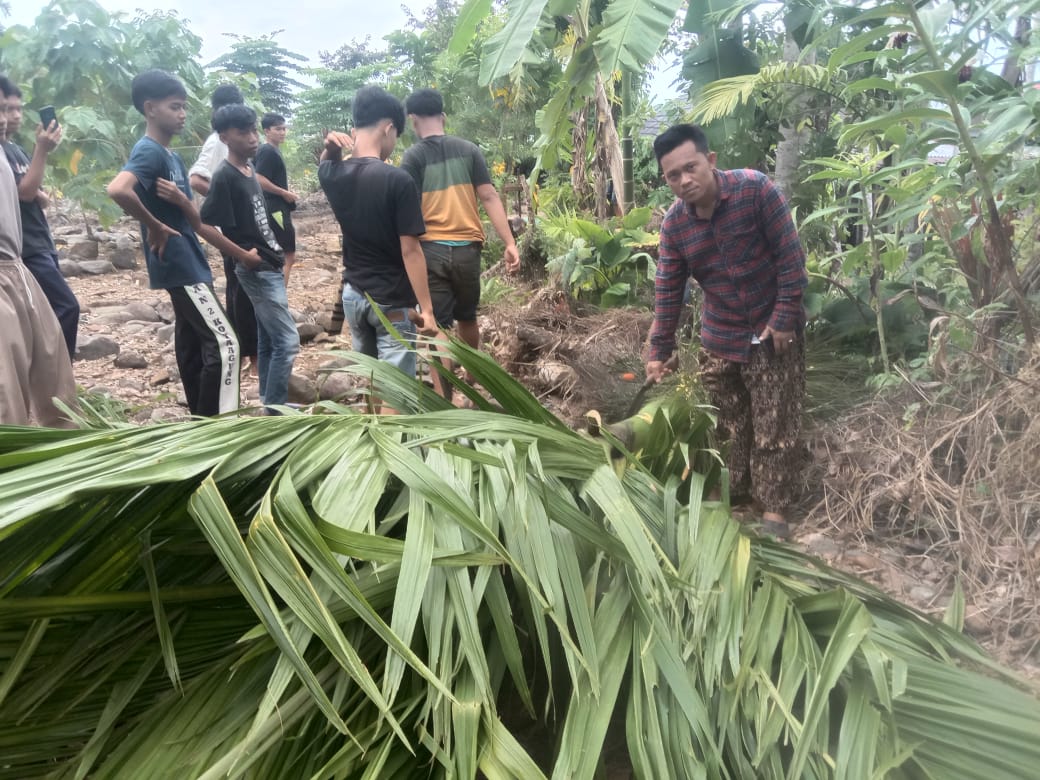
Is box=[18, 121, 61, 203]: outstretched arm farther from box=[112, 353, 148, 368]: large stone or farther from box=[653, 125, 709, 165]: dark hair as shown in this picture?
box=[653, 125, 709, 165]: dark hair

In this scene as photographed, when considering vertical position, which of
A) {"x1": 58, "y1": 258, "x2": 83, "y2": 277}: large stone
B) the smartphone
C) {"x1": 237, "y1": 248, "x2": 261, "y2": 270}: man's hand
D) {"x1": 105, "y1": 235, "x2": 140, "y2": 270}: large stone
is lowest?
{"x1": 58, "y1": 258, "x2": 83, "y2": 277}: large stone

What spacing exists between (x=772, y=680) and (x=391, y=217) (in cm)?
272

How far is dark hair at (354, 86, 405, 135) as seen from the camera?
317 centimetres

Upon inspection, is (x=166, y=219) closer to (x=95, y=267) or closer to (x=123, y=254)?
(x=95, y=267)

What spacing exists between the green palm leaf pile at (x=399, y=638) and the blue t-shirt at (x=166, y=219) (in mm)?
2319

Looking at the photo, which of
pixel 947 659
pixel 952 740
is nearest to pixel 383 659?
pixel 952 740

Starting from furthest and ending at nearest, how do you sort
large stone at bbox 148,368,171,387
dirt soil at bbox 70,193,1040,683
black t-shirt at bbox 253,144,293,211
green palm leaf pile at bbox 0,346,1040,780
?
large stone at bbox 148,368,171,387 → black t-shirt at bbox 253,144,293,211 → dirt soil at bbox 70,193,1040,683 → green palm leaf pile at bbox 0,346,1040,780

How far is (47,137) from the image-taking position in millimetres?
3262

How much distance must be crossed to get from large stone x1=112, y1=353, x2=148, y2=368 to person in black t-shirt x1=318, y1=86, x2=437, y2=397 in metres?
2.99

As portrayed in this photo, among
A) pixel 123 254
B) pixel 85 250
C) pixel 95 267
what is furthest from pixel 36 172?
pixel 85 250

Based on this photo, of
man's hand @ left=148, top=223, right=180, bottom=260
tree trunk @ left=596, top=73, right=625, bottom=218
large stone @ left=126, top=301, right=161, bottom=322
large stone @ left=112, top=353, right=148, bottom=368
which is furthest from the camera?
large stone @ left=126, top=301, right=161, bottom=322

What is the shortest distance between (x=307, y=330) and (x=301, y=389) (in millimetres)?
1530

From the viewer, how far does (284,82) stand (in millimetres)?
31062

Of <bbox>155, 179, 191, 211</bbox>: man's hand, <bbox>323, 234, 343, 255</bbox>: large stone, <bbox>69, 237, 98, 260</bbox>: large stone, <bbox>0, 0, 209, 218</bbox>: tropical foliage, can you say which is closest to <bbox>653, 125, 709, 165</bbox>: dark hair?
<bbox>155, 179, 191, 211</bbox>: man's hand
